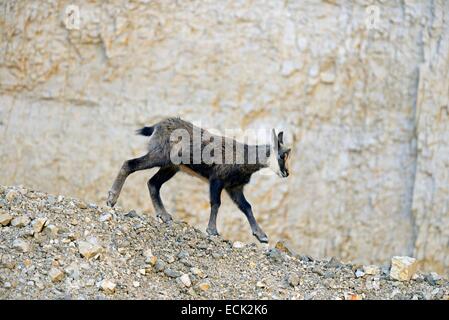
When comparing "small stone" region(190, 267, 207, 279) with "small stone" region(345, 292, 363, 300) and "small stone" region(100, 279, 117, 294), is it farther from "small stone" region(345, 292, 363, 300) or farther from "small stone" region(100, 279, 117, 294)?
"small stone" region(345, 292, 363, 300)

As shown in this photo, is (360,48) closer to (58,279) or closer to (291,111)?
(291,111)

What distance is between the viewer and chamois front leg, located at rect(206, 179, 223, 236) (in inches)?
356

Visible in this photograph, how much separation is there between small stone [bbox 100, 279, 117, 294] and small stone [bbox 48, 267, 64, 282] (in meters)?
0.39

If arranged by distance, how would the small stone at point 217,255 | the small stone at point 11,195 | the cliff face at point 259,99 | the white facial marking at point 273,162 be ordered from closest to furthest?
the small stone at point 217,255
the small stone at point 11,195
the white facial marking at point 273,162
the cliff face at point 259,99

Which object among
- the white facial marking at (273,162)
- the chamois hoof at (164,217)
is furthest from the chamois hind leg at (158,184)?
the white facial marking at (273,162)

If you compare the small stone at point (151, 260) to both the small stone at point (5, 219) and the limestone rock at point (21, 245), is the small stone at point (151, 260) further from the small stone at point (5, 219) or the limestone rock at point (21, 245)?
the small stone at point (5, 219)

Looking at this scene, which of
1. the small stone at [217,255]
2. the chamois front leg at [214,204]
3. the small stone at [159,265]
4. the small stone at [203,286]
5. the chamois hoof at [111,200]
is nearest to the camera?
the small stone at [203,286]

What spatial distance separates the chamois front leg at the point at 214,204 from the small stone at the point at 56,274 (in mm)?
2512

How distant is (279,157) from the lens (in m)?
9.34

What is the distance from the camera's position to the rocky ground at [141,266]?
6863 mm

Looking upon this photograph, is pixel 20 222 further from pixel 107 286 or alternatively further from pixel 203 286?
pixel 203 286

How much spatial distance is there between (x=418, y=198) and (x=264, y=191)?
359 centimetres

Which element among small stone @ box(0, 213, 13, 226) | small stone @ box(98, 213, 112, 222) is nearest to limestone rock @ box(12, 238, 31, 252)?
small stone @ box(0, 213, 13, 226)

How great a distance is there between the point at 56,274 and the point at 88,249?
0.55 meters
